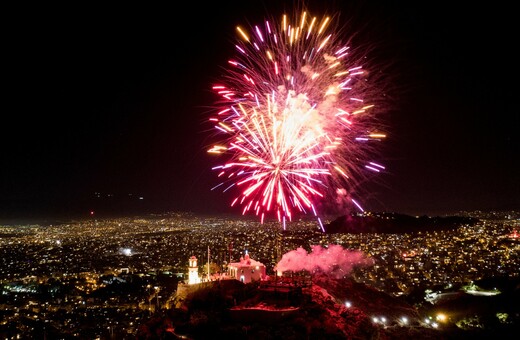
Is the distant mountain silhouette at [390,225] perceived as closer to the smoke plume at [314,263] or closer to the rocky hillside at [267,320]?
the smoke plume at [314,263]

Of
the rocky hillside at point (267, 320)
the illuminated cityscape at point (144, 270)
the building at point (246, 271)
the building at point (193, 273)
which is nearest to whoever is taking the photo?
the rocky hillside at point (267, 320)

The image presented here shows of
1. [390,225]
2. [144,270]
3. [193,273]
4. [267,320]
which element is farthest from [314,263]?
[390,225]

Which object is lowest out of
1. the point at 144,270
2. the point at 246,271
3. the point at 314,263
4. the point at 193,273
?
the point at 144,270

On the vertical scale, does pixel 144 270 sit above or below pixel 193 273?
below

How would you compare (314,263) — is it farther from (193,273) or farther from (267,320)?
(267,320)

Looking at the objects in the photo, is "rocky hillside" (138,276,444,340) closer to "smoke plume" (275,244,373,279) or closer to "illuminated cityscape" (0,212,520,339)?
"illuminated cityscape" (0,212,520,339)

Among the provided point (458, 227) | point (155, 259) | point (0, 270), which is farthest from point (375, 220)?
point (0, 270)

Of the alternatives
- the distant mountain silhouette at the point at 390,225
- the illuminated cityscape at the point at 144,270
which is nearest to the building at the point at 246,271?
the illuminated cityscape at the point at 144,270

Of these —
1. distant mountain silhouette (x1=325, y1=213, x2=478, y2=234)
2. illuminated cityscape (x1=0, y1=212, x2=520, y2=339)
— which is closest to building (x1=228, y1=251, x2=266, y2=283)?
illuminated cityscape (x1=0, y1=212, x2=520, y2=339)

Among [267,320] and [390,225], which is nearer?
[267,320]

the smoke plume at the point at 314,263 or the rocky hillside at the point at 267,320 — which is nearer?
the rocky hillside at the point at 267,320
